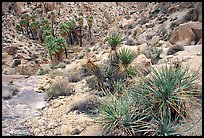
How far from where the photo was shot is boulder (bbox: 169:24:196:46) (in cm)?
1858

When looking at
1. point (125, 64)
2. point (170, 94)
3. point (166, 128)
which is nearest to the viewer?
point (166, 128)

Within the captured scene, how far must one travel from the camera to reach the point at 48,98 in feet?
39.6

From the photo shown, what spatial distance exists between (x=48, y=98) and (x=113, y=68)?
322cm

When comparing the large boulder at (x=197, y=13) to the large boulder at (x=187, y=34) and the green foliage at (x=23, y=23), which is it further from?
the green foliage at (x=23, y=23)

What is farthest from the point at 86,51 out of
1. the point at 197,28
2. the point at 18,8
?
the point at 18,8

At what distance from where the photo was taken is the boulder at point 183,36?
18583 mm

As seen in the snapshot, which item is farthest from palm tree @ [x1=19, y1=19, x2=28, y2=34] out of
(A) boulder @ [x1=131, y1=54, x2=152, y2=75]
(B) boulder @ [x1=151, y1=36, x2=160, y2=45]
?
(A) boulder @ [x1=131, y1=54, x2=152, y2=75]

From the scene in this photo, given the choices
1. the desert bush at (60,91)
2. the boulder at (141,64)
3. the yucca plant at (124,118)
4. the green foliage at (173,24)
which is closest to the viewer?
the yucca plant at (124,118)

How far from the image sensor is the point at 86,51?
30.0m

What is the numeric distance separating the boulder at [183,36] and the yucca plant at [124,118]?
486 inches

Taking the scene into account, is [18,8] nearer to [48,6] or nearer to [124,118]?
[48,6]

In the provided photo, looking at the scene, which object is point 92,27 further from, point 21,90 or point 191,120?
point 191,120

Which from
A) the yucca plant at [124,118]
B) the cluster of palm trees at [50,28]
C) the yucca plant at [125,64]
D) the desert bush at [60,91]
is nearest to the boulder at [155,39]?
the desert bush at [60,91]

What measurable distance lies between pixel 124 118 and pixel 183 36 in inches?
540
